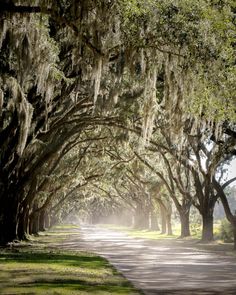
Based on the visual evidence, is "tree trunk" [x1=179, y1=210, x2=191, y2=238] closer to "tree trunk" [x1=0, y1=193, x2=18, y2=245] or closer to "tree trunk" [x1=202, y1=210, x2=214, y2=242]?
"tree trunk" [x1=202, y1=210, x2=214, y2=242]

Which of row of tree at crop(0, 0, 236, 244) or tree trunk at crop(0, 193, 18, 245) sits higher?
row of tree at crop(0, 0, 236, 244)

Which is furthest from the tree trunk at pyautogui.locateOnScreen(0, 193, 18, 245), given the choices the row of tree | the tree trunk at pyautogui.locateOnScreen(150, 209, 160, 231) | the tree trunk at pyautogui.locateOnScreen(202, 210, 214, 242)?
the tree trunk at pyautogui.locateOnScreen(150, 209, 160, 231)

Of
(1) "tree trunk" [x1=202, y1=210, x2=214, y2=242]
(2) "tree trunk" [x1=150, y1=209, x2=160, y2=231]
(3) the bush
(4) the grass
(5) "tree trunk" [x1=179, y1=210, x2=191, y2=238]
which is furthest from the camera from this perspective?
(2) "tree trunk" [x1=150, y1=209, x2=160, y2=231]

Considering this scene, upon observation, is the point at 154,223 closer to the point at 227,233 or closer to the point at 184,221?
the point at 184,221

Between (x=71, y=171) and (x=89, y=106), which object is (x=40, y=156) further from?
(x=71, y=171)

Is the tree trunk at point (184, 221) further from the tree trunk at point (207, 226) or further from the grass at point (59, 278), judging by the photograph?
the grass at point (59, 278)

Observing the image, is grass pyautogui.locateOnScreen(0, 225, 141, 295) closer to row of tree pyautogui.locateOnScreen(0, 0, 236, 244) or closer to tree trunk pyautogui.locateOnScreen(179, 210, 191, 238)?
row of tree pyautogui.locateOnScreen(0, 0, 236, 244)

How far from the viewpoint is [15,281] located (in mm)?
11102

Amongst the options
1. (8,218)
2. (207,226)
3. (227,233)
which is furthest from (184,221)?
(8,218)

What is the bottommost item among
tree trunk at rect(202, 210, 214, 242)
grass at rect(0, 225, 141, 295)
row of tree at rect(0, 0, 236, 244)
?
grass at rect(0, 225, 141, 295)

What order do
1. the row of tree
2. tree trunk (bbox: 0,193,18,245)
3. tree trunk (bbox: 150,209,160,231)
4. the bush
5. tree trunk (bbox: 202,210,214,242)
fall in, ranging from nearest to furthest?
the row of tree → tree trunk (bbox: 0,193,18,245) → tree trunk (bbox: 202,210,214,242) → the bush → tree trunk (bbox: 150,209,160,231)

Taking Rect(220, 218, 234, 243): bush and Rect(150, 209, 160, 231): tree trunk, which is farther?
Rect(150, 209, 160, 231): tree trunk

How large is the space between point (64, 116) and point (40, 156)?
149 inches

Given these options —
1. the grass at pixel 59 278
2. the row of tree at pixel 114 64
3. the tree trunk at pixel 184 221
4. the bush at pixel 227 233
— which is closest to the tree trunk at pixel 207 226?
the bush at pixel 227 233
